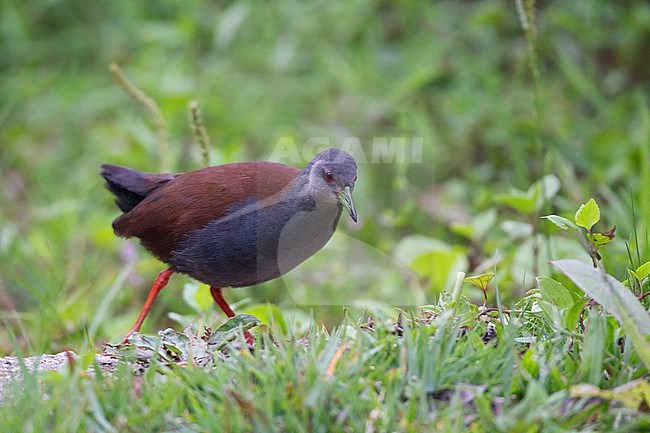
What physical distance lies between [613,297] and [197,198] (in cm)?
184

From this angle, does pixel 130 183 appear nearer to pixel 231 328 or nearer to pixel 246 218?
pixel 246 218

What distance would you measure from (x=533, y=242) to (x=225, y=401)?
2.54m

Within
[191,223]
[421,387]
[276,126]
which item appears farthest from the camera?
[276,126]

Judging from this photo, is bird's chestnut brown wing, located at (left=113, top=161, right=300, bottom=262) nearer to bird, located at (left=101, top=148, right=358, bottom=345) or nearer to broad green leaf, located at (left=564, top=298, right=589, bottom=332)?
bird, located at (left=101, top=148, right=358, bottom=345)

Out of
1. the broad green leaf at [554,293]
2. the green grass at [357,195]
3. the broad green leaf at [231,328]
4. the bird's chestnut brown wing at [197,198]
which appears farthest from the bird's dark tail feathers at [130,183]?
the broad green leaf at [554,293]

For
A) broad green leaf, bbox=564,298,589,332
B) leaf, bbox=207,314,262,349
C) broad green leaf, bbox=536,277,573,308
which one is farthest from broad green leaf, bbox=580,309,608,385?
leaf, bbox=207,314,262,349

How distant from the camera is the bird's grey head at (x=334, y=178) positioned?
3.60 metres

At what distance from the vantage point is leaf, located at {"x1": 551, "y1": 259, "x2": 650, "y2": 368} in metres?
2.42

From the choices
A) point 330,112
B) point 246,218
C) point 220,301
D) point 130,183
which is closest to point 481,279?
point 246,218

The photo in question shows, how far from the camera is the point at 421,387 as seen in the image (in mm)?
2371

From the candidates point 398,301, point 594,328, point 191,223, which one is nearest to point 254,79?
point 398,301

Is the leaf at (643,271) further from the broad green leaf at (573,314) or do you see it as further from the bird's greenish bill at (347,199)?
the bird's greenish bill at (347,199)

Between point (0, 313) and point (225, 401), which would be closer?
point (225, 401)

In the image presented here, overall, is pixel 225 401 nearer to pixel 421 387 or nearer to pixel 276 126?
pixel 421 387
